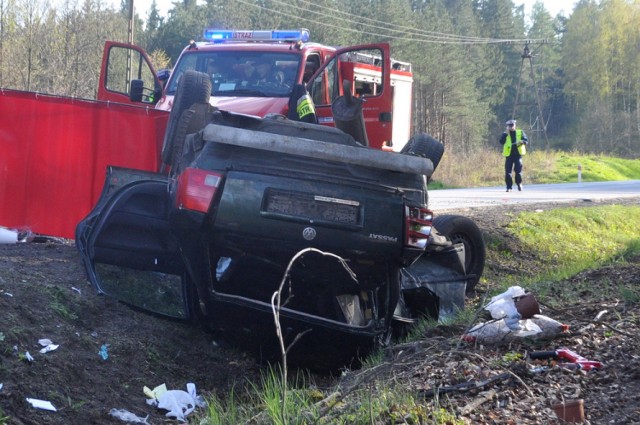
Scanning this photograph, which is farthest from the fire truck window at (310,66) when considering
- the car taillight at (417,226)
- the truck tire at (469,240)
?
the car taillight at (417,226)

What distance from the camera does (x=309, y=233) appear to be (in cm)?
562

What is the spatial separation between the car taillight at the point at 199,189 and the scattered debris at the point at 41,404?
5.09 feet

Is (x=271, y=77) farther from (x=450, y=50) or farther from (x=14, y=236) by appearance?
(x=450, y=50)

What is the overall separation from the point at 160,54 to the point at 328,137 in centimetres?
4172

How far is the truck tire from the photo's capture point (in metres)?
8.73

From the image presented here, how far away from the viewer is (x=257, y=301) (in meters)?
5.71

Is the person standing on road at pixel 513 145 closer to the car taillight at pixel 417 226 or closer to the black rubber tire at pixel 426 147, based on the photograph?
the black rubber tire at pixel 426 147

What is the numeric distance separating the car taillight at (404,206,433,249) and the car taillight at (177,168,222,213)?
127 centimetres

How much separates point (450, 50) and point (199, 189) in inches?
2447

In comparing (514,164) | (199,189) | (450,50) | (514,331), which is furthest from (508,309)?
(450,50)

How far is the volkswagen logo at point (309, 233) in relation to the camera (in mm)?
5613

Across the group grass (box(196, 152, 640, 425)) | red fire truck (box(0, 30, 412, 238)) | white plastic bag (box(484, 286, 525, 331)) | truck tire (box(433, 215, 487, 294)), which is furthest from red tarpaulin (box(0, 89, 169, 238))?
white plastic bag (box(484, 286, 525, 331))

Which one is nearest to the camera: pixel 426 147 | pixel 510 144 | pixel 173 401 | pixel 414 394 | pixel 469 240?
pixel 414 394

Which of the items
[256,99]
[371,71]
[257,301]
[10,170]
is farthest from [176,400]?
[371,71]
